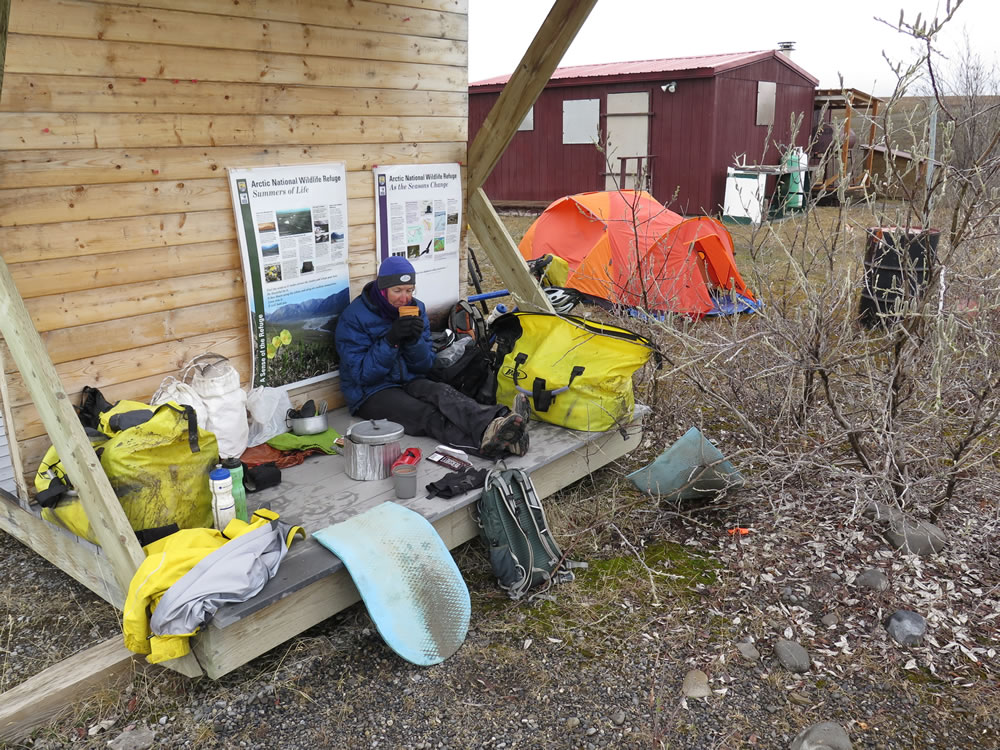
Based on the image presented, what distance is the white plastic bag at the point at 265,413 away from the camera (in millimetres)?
4652

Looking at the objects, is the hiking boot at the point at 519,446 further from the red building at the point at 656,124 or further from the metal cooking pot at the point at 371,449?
the red building at the point at 656,124

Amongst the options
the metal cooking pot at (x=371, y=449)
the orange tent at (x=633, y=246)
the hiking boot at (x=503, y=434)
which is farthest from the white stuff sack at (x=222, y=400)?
the orange tent at (x=633, y=246)

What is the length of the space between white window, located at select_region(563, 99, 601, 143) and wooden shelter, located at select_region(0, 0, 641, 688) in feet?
38.5

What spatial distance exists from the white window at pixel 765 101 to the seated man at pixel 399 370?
1405cm

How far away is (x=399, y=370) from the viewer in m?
5.07

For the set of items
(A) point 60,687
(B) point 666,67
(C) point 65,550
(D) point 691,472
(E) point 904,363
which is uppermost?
(B) point 666,67

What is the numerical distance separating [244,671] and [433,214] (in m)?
3.30

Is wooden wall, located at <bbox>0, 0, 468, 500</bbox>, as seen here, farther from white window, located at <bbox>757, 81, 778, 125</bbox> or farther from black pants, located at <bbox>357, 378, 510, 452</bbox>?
white window, located at <bbox>757, 81, 778, 125</bbox>

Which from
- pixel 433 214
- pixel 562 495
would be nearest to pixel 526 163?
pixel 433 214

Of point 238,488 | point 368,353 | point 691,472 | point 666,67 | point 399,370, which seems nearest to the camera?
point 238,488

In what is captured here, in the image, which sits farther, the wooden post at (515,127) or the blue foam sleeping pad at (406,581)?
the wooden post at (515,127)

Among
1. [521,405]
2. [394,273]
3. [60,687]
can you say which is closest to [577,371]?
[521,405]

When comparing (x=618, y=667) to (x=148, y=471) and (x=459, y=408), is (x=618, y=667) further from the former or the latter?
(x=148, y=471)

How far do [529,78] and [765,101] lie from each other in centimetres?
1365
